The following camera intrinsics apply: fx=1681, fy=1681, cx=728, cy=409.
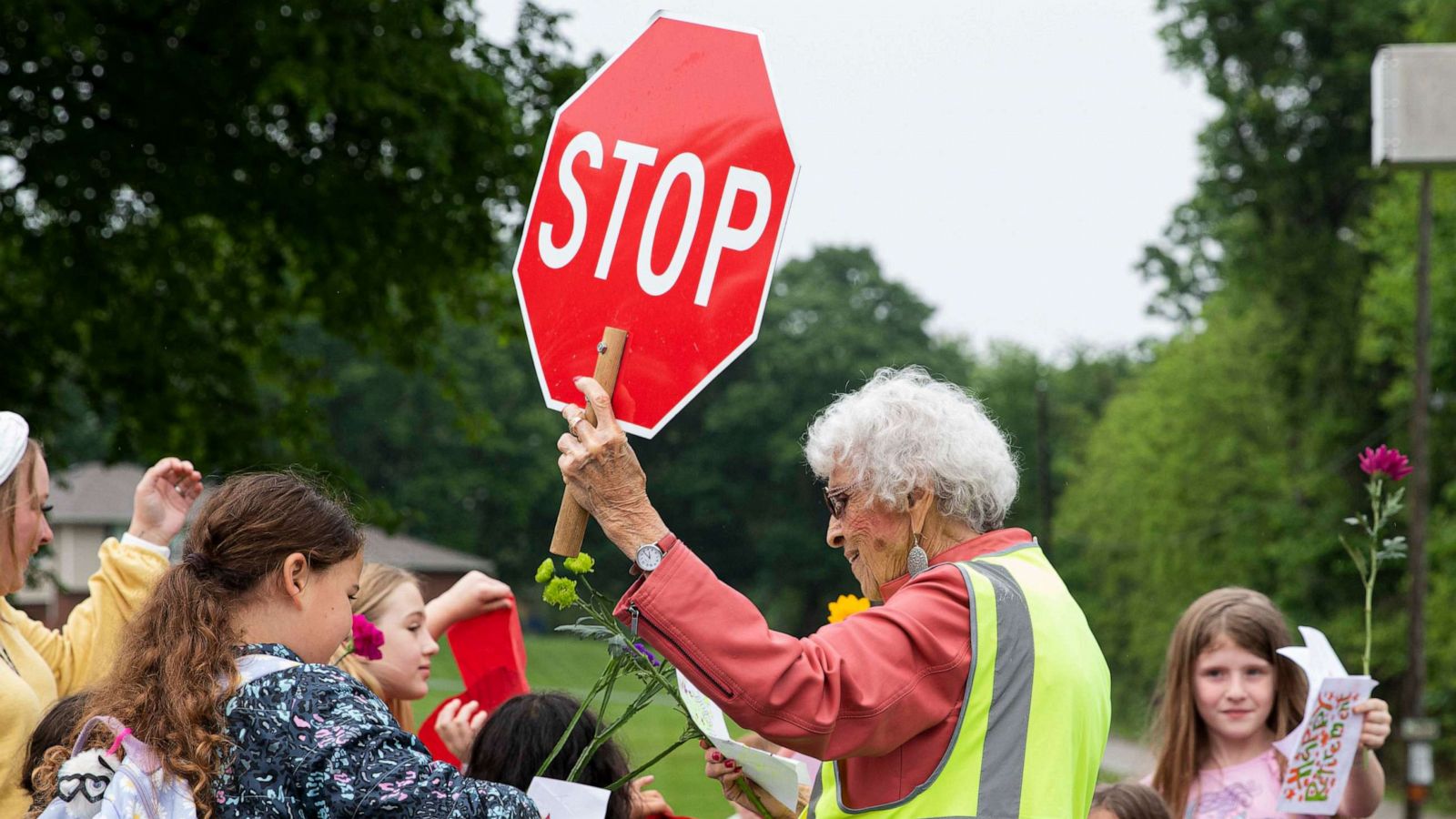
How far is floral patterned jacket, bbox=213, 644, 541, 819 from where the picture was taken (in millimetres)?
2350

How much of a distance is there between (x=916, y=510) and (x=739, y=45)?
0.82 m

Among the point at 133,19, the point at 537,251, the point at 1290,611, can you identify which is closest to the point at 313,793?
the point at 537,251

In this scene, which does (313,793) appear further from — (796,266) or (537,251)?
(796,266)

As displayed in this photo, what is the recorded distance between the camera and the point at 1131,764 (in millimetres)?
34406

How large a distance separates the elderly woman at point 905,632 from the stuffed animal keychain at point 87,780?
0.78 m

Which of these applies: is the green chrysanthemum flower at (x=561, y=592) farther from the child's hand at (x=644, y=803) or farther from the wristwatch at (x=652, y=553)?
the child's hand at (x=644, y=803)

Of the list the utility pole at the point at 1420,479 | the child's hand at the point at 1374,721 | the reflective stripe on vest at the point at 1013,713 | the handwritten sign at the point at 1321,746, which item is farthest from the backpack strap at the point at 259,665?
the utility pole at the point at 1420,479

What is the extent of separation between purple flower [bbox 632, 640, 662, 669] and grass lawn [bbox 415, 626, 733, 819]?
13669mm

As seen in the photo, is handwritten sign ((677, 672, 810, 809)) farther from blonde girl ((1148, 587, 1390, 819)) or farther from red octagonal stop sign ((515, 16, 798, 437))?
blonde girl ((1148, 587, 1390, 819))

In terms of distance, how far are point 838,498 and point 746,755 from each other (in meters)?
0.46

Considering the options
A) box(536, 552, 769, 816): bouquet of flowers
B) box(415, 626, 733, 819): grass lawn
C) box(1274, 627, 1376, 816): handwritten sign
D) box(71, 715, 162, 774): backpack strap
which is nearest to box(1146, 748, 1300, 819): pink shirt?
box(1274, 627, 1376, 816): handwritten sign

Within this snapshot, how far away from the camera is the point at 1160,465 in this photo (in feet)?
138

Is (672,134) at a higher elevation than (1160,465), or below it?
higher

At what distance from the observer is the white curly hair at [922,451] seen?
2.78 m
